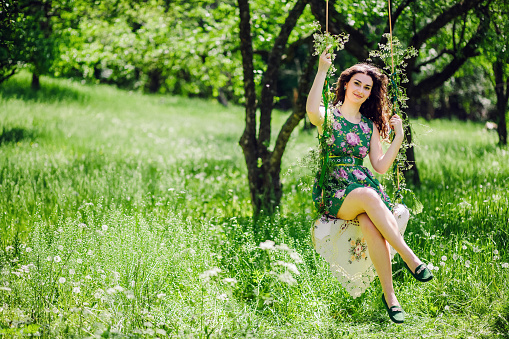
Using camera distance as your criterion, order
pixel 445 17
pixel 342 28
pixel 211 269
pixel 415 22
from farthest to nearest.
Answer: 1. pixel 415 22
2. pixel 342 28
3. pixel 445 17
4. pixel 211 269

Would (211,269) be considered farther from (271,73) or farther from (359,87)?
(271,73)

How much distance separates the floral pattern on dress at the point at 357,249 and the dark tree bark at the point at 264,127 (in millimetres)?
1962

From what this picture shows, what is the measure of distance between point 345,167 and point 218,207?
2645 mm

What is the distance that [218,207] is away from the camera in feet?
19.6

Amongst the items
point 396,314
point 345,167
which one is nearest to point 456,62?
point 345,167

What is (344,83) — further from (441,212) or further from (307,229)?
(441,212)

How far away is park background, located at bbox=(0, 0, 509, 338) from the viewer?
10.8 feet

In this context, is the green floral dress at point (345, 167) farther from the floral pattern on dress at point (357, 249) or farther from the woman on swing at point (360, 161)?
the floral pattern on dress at point (357, 249)

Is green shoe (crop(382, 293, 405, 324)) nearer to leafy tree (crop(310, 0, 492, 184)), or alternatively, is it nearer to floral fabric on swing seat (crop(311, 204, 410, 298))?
floral fabric on swing seat (crop(311, 204, 410, 298))

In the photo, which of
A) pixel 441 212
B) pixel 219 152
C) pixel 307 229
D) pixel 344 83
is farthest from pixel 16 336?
pixel 219 152


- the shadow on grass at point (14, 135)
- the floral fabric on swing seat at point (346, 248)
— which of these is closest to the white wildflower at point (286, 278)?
the floral fabric on swing seat at point (346, 248)

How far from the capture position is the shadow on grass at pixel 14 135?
8680mm

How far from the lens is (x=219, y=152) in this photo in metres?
10.2

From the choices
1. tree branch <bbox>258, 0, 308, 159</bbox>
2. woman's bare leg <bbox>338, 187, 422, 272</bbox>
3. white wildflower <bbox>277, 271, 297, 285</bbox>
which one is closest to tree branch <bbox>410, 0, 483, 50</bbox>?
tree branch <bbox>258, 0, 308, 159</bbox>
